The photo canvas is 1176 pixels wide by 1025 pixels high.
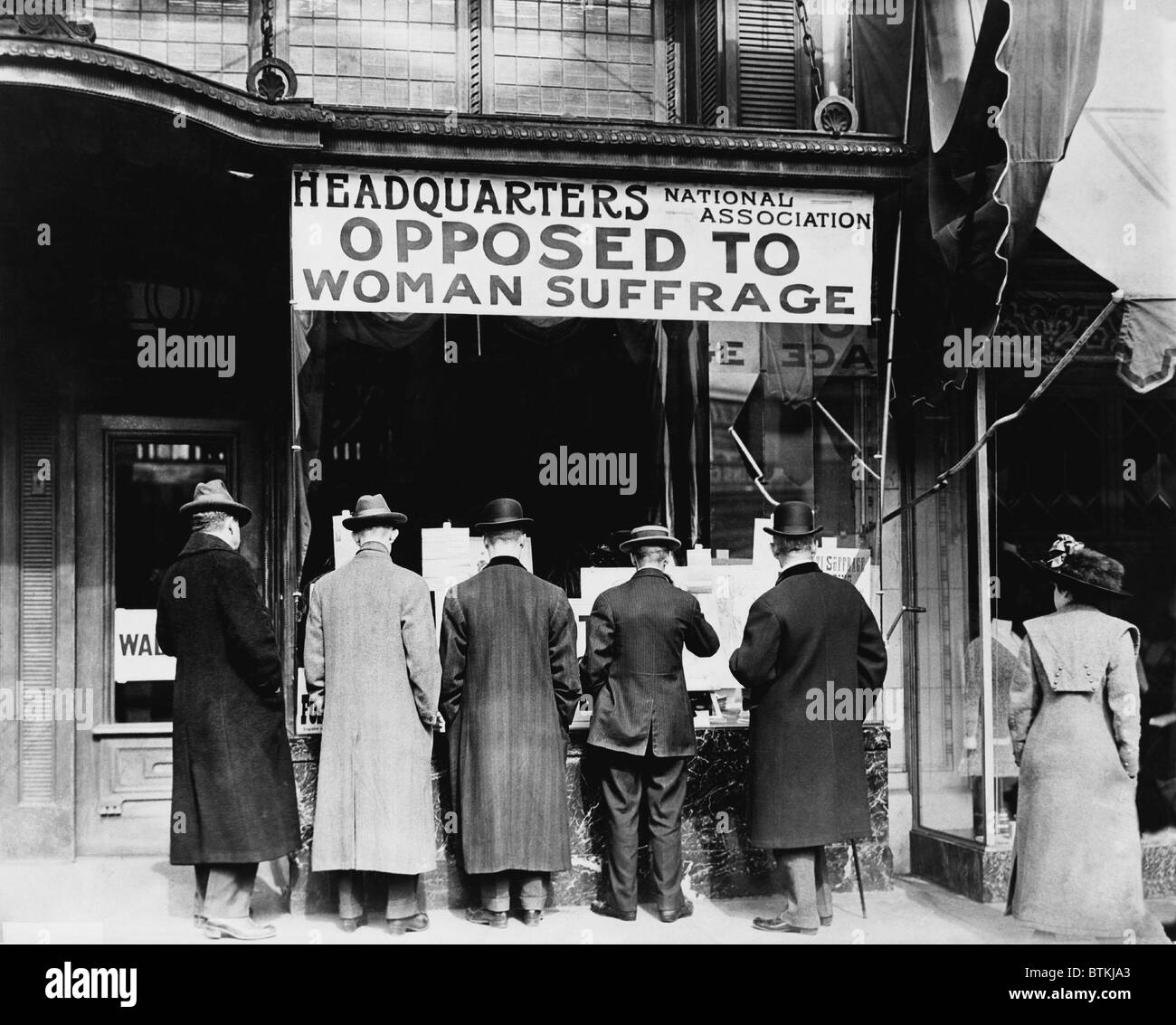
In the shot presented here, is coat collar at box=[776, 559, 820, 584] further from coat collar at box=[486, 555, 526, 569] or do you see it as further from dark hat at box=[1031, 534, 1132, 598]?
coat collar at box=[486, 555, 526, 569]

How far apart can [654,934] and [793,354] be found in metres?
3.64

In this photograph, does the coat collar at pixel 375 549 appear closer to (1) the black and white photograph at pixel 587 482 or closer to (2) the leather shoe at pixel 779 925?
(1) the black and white photograph at pixel 587 482

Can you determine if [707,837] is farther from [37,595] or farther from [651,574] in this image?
[37,595]

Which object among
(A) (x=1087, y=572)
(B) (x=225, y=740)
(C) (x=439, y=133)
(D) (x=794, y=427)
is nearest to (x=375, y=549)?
(B) (x=225, y=740)

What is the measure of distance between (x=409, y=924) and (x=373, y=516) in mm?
2156

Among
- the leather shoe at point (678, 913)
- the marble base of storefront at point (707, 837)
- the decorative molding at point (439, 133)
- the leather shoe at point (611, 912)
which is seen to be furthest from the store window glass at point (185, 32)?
the leather shoe at point (678, 913)

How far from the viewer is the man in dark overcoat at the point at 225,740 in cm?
600

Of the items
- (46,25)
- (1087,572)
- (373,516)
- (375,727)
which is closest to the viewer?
(1087,572)

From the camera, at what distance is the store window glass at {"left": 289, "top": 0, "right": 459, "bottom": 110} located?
7980 millimetres

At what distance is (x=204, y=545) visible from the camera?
6.22m

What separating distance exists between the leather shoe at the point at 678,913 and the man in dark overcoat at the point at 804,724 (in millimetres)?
445

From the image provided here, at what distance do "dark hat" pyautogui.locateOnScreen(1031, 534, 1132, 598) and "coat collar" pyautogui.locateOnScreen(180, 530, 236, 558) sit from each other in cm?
419
